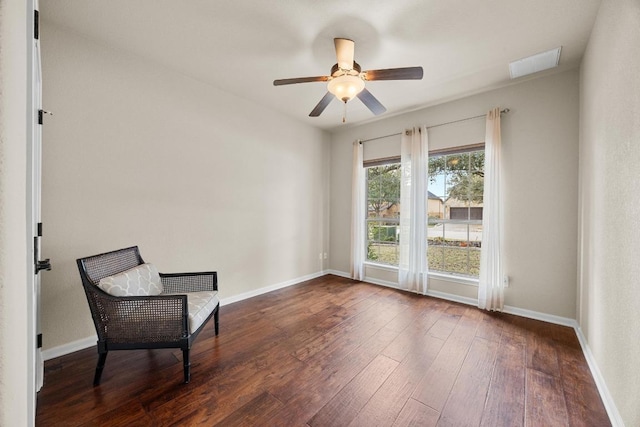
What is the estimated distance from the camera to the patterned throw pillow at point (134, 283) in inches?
74.4

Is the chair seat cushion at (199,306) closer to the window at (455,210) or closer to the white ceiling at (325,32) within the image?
the white ceiling at (325,32)

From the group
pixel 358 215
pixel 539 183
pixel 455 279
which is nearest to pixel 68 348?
pixel 358 215

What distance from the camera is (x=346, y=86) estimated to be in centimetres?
226

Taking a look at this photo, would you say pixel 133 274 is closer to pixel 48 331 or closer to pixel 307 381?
pixel 48 331

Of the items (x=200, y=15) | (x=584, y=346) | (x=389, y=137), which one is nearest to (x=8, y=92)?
(x=200, y=15)

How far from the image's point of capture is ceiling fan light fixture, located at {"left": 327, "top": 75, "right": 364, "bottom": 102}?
2232 millimetres

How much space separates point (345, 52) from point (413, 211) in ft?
8.01

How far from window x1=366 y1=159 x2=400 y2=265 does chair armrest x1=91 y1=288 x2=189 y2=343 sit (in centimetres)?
340

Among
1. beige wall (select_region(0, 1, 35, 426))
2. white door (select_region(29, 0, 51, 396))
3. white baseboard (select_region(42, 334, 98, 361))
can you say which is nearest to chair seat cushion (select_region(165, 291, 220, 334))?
white door (select_region(29, 0, 51, 396))

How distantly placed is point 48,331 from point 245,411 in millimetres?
1940

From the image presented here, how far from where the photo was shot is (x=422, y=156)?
3.76 m

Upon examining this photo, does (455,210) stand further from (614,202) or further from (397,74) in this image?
(397,74)

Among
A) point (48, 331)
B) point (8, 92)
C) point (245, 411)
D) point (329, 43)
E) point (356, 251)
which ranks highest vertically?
point (329, 43)

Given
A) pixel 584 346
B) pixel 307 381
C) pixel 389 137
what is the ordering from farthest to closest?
pixel 389 137 < pixel 584 346 < pixel 307 381
